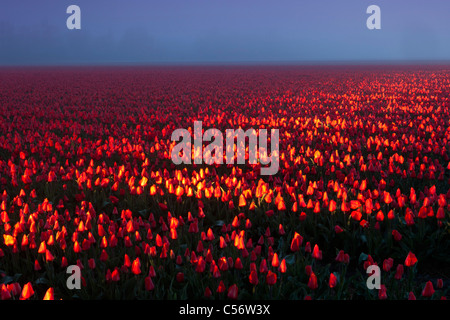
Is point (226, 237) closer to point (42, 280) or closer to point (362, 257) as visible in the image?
point (362, 257)

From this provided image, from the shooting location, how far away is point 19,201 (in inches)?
183

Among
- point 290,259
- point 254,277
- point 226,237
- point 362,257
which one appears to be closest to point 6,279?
point 226,237

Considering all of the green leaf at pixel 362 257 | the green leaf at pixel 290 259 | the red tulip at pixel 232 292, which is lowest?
the green leaf at pixel 362 257

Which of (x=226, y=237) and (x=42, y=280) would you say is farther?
(x=226, y=237)

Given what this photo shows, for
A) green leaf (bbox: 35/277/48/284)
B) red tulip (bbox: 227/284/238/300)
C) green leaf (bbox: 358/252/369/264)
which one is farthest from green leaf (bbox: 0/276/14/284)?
green leaf (bbox: 358/252/369/264)

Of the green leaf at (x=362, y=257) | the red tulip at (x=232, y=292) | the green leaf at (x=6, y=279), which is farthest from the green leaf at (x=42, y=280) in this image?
the green leaf at (x=362, y=257)

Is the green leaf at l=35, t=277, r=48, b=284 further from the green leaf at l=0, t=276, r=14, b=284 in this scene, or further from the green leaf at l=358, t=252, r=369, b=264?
the green leaf at l=358, t=252, r=369, b=264

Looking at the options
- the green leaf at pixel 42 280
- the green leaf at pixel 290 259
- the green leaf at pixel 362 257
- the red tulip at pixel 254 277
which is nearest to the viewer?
the red tulip at pixel 254 277

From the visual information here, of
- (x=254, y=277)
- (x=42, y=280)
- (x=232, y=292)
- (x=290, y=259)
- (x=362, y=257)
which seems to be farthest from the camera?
(x=362, y=257)

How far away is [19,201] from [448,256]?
456 cm

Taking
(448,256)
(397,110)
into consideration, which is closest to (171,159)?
(448,256)

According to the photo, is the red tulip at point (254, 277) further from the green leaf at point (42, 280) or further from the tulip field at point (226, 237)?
the green leaf at point (42, 280)

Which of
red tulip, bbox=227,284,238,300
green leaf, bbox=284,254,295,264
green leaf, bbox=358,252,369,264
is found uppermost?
red tulip, bbox=227,284,238,300

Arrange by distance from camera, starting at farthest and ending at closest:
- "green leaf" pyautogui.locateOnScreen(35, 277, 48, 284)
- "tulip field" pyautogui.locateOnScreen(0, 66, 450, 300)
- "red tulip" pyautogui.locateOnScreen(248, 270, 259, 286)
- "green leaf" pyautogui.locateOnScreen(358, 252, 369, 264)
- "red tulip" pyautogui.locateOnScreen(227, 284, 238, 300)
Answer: "green leaf" pyautogui.locateOnScreen(358, 252, 369, 264) < "green leaf" pyautogui.locateOnScreen(35, 277, 48, 284) < "tulip field" pyautogui.locateOnScreen(0, 66, 450, 300) < "red tulip" pyautogui.locateOnScreen(248, 270, 259, 286) < "red tulip" pyautogui.locateOnScreen(227, 284, 238, 300)
